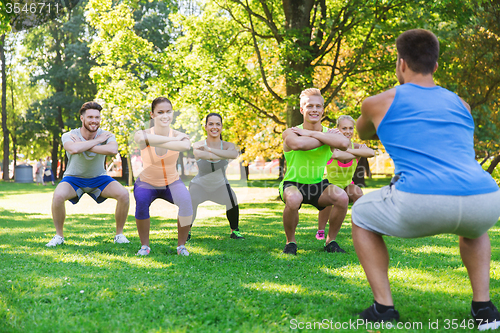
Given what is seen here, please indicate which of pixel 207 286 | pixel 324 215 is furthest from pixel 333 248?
pixel 207 286

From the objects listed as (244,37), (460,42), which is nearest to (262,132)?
(244,37)

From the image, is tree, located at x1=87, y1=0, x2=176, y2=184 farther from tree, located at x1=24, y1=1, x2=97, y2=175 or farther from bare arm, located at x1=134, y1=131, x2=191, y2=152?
tree, located at x1=24, y1=1, x2=97, y2=175

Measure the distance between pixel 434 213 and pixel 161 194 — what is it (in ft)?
13.6

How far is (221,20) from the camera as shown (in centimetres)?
1828

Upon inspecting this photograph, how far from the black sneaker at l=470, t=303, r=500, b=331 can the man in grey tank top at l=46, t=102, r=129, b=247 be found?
537 cm

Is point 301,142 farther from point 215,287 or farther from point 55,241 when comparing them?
point 55,241

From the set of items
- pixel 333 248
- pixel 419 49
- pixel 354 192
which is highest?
pixel 419 49

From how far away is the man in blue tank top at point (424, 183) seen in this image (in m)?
2.81

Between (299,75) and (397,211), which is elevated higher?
(299,75)

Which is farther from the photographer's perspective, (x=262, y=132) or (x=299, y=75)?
(x=262, y=132)

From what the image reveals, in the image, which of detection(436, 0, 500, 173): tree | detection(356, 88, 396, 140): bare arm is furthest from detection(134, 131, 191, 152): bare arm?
detection(436, 0, 500, 173): tree

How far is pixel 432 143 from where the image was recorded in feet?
9.57

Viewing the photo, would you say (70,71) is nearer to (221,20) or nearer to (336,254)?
(221,20)

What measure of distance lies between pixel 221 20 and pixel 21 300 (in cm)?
1639
